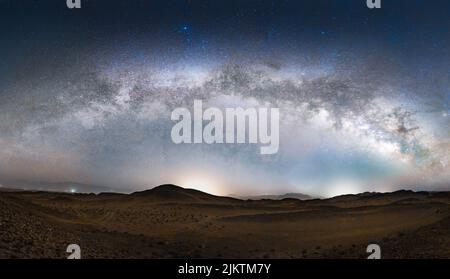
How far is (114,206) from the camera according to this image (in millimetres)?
33625

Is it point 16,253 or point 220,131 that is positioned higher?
point 220,131

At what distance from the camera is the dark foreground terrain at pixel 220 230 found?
54.3 feet

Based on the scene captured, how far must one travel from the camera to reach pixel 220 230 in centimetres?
2327

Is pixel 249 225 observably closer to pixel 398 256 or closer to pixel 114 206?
pixel 398 256

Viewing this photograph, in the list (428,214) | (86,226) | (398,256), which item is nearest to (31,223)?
(86,226)

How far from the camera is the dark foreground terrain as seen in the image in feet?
54.3

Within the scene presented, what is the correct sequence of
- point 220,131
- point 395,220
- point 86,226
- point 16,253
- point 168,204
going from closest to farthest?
1. point 16,253
2. point 220,131
3. point 86,226
4. point 395,220
5. point 168,204

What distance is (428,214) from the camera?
24.8m

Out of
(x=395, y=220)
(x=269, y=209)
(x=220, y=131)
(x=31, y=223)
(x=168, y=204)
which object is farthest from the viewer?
(x=168, y=204)

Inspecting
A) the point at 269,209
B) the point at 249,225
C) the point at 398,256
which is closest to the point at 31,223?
the point at 249,225

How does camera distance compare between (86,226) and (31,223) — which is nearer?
(31,223)

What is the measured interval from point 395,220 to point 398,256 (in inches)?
349

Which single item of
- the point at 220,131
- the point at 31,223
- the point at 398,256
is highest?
the point at 220,131
